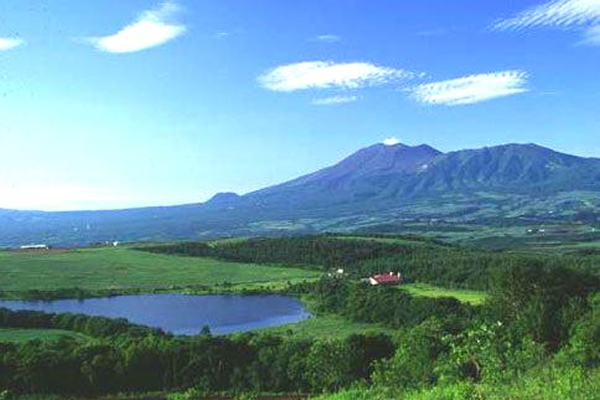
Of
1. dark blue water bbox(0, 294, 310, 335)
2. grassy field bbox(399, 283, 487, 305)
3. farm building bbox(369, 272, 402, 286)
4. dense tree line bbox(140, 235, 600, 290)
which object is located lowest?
dark blue water bbox(0, 294, 310, 335)

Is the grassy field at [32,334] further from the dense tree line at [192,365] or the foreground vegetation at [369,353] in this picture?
the dense tree line at [192,365]

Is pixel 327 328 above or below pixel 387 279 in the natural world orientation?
below

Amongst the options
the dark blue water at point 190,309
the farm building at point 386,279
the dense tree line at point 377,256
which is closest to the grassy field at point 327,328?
the dark blue water at point 190,309

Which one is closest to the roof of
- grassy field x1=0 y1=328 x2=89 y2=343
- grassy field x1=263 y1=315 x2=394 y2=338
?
grassy field x1=263 y1=315 x2=394 y2=338

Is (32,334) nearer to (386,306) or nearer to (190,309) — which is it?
(190,309)

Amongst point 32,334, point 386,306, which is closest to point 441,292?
point 386,306

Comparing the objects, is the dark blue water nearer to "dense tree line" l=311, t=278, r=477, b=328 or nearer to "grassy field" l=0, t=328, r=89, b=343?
"dense tree line" l=311, t=278, r=477, b=328
